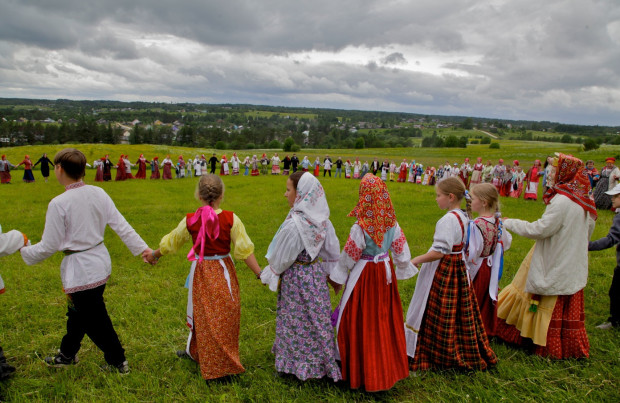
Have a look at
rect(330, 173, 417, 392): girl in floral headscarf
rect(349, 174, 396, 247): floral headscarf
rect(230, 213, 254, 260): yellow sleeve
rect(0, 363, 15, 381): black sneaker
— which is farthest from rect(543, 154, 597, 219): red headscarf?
rect(0, 363, 15, 381): black sneaker

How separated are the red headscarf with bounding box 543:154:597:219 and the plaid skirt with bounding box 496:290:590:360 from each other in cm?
98

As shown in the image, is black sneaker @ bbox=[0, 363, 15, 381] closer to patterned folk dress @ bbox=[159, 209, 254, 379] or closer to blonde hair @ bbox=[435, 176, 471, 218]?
patterned folk dress @ bbox=[159, 209, 254, 379]

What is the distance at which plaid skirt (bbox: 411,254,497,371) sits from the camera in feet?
11.6

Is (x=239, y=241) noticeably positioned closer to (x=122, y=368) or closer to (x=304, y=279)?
(x=304, y=279)

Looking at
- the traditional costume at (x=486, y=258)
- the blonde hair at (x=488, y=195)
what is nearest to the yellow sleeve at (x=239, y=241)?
the traditional costume at (x=486, y=258)

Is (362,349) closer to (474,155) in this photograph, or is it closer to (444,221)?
(444,221)

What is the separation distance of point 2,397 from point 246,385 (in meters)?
2.17

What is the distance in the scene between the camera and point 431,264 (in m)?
3.66

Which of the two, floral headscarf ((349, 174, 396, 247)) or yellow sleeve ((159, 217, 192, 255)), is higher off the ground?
floral headscarf ((349, 174, 396, 247))

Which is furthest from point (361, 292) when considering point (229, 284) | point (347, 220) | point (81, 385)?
point (347, 220)

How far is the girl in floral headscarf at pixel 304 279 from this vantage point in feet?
10.2

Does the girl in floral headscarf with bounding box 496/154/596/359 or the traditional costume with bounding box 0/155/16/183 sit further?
the traditional costume with bounding box 0/155/16/183

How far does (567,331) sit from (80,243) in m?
4.95

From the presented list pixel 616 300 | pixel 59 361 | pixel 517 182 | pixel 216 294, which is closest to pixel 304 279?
pixel 216 294
